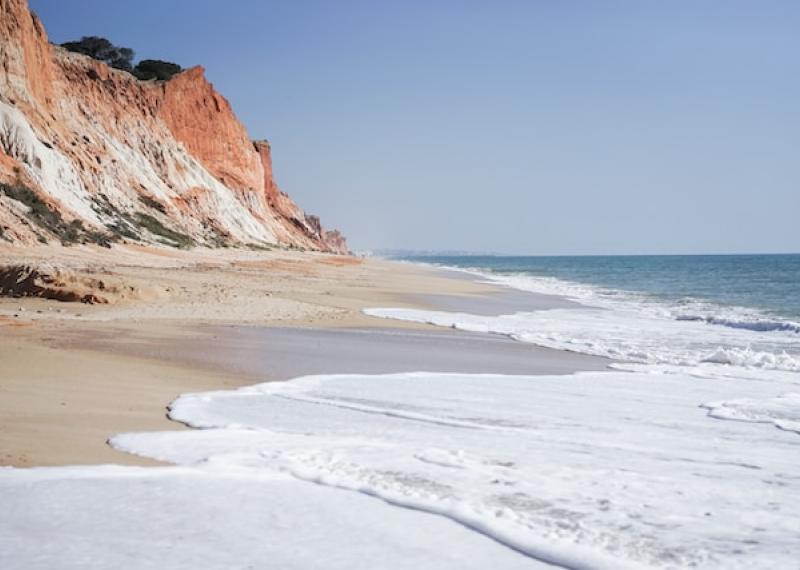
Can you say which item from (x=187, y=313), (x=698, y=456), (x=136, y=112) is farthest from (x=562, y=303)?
(x=136, y=112)

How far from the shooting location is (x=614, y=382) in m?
8.45

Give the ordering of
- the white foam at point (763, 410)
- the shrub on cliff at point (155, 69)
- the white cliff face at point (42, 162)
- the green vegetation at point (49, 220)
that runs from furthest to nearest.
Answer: the shrub on cliff at point (155, 69) < the white cliff face at point (42, 162) < the green vegetation at point (49, 220) < the white foam at point (763, 410)

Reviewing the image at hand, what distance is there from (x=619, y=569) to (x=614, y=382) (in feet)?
18.5

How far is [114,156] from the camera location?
40.8m

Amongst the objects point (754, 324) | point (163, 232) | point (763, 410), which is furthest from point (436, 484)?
point (163, 232)

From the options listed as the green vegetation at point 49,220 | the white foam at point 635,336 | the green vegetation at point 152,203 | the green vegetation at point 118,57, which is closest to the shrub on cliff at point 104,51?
the green vegetation at point 118,57

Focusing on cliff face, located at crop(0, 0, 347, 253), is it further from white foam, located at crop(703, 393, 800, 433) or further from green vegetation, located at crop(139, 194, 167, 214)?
white foam, located at crop(703, 393, 800, 433)

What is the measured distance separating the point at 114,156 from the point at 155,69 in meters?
25.6

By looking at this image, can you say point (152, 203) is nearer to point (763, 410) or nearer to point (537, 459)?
point (763, 410)

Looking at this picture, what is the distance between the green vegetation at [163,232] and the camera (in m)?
34.7

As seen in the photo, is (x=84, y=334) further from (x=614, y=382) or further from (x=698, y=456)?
(x=698, y=456)

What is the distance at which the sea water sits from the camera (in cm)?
316

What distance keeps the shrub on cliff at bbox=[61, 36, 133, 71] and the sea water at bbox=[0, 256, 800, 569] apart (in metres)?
64.0

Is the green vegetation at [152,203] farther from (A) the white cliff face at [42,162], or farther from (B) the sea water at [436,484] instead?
(B) the sea water at [436,484]
